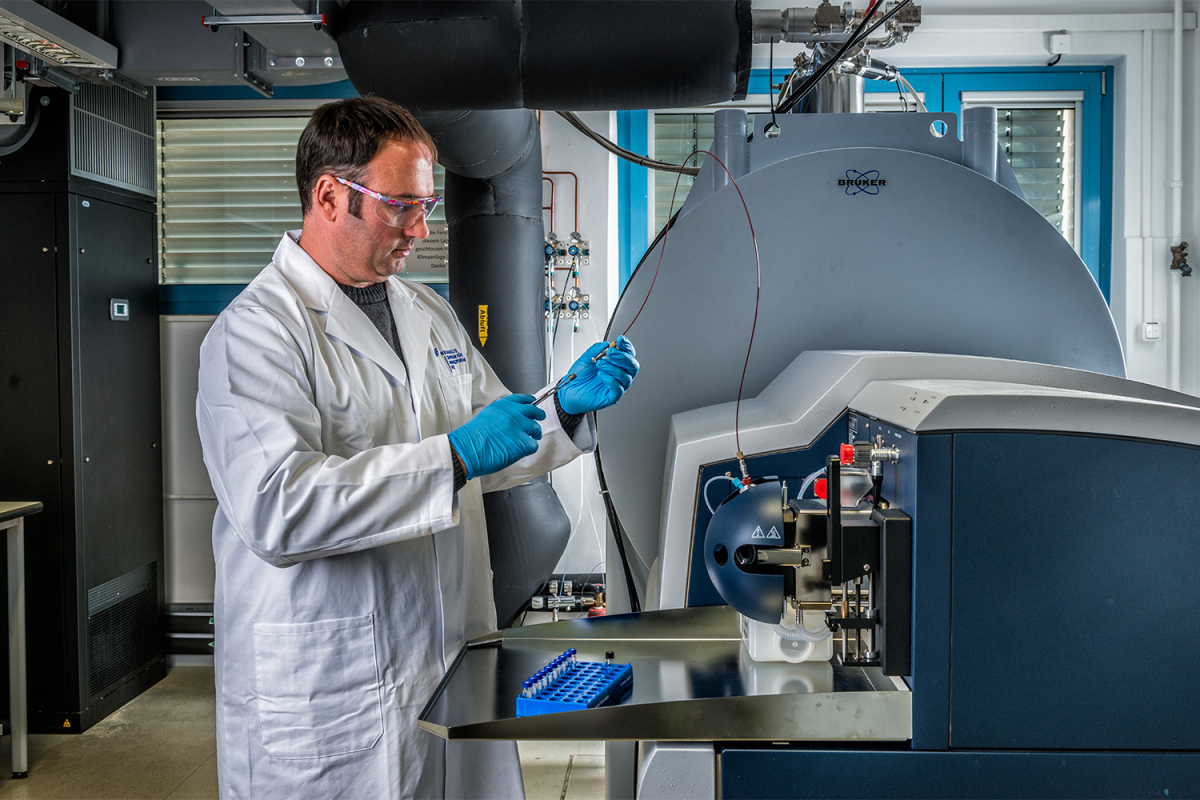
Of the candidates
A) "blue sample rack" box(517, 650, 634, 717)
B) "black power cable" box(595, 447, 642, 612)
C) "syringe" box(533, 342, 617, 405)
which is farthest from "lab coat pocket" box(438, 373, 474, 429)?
"blue sample rack" box(517, 650, 634, 717)

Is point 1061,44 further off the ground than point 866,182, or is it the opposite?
point 1061,44

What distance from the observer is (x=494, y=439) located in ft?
3.68

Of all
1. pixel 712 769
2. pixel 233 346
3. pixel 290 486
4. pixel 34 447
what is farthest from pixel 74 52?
pixel 712 769

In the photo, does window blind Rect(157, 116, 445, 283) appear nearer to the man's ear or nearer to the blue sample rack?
the man's ear

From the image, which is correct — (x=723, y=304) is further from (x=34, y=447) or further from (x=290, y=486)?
(x=34, y=447)

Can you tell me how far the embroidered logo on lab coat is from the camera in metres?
1.42

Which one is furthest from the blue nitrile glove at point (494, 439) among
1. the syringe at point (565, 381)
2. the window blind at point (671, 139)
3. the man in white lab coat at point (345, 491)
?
the window blind at point (671, 139)

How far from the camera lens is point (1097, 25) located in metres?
2.95

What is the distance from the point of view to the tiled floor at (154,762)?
2.30m

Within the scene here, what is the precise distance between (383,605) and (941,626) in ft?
2.36

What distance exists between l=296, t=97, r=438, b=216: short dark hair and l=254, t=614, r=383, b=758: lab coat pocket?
59 cm

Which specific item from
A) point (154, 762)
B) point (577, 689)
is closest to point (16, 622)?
point (154, 762)

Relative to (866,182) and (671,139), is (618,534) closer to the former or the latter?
(866,182)

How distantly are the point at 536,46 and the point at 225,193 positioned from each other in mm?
2364
